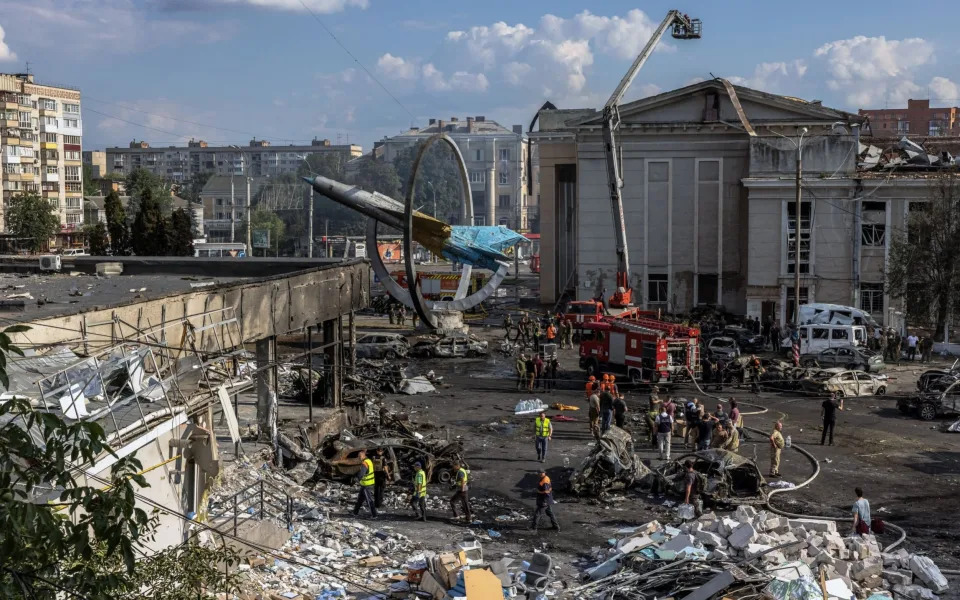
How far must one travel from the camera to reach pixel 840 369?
35.4 meters

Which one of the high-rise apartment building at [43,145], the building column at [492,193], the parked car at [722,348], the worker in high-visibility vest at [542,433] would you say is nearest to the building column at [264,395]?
the worker in high-visibility vest at [542,433]

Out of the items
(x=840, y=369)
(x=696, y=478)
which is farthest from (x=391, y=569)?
(x=840, y=369)

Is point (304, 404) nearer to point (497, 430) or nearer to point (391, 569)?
point (497, 430)

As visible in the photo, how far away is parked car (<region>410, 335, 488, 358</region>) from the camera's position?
1692 inches

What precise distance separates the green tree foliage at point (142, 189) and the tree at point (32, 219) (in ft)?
87.2

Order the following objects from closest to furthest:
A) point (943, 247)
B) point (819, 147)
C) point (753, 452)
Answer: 1. point (753, 452)
2. point (943, 247)
3. point (819, 147)

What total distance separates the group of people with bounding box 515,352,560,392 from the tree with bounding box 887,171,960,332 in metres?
18.8

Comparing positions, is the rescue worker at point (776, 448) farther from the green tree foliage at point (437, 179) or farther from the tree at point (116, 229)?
the green tree foliage at point (437, 179)

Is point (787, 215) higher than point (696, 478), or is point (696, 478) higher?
point (787, 215)

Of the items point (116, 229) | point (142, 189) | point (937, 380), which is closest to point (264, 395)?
point (937, 380)

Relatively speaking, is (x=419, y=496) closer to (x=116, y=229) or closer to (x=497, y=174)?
(x=116, y=229)

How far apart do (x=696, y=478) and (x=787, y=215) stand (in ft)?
107

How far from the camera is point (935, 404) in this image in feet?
98.3

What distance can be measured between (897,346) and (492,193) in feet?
373
